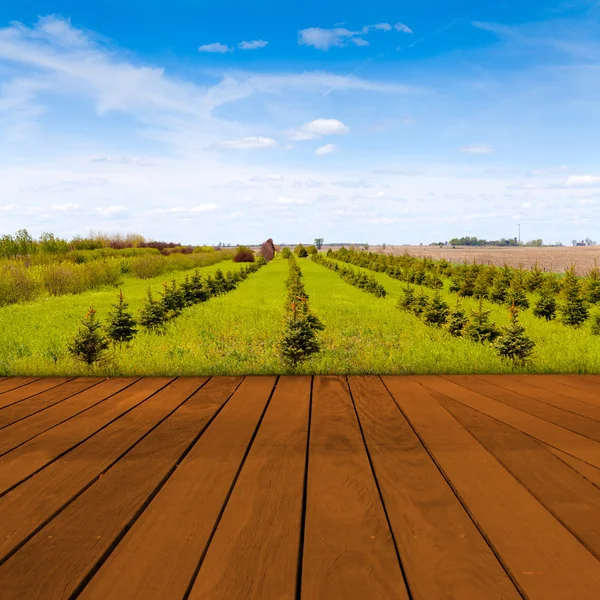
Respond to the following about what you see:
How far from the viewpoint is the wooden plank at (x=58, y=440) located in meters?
2.27

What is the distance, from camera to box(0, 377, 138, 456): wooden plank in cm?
273

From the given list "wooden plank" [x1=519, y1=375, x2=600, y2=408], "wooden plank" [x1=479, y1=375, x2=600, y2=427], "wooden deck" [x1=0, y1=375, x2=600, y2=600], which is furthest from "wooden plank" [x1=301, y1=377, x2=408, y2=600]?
"wooden plank" [x1=519, y1=375, x2=600, y2=408]

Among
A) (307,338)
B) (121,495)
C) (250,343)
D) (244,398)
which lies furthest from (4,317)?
(121,495)

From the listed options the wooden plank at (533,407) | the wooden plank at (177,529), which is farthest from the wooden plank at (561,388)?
the wooden plank at (177,529)

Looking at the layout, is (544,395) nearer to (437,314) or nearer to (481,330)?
(481,330)

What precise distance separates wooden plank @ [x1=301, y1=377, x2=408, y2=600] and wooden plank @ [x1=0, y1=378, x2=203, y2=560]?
44.0 inches

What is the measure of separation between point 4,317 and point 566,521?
41.6 feet

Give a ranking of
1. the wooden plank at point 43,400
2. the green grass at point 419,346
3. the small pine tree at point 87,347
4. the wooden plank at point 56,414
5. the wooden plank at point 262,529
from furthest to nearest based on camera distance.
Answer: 1. the small pine tree at point 87,347
2. the green grass at point 419,346
3. the wooden plank at point 43,400
4. the wooden plank at point 56,414
5. the wooden plank at point 262,529

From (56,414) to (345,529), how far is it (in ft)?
8.21

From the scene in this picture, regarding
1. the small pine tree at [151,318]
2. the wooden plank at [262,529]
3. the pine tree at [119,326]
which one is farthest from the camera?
the small pine tree at [151,318]

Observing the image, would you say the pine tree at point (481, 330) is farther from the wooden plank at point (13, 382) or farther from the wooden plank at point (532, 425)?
the wooden plank at point (13, 382)

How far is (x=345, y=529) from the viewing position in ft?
5.59

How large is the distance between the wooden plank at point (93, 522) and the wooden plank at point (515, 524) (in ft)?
4.78

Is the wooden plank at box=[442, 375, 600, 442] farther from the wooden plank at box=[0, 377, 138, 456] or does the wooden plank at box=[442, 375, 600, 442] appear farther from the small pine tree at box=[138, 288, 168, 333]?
the small pine tree at box=[138, 288, 168, 333]
